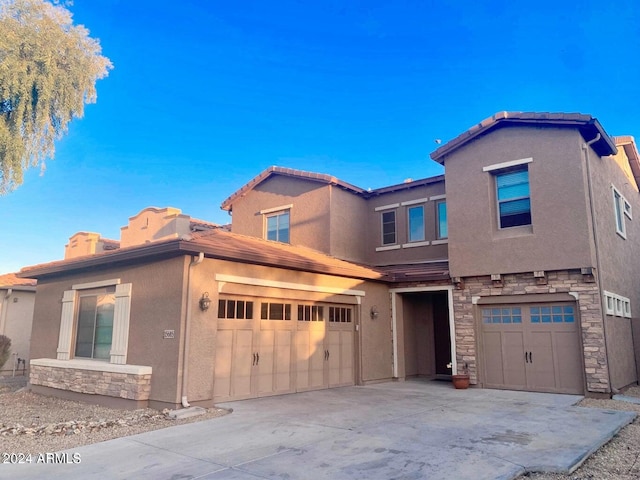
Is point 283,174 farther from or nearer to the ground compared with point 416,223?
farther from the ground

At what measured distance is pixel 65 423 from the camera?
24.8 feet

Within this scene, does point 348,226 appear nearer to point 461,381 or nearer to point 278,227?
point 278,227

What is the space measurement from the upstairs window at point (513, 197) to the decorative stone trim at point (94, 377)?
31.3ft

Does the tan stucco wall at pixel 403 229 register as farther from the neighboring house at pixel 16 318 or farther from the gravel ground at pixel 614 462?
the neighboring house at pixel 16 318

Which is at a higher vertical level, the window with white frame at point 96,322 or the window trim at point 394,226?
the window trim at point 394,226

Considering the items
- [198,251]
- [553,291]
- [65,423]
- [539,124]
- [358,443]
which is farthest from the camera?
[539,124]

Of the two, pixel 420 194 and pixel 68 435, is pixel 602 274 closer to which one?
pixel 420 194

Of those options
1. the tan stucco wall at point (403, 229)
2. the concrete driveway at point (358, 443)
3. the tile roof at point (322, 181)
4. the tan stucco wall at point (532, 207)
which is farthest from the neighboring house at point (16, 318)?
the tan stucco wall at point (532, 207)

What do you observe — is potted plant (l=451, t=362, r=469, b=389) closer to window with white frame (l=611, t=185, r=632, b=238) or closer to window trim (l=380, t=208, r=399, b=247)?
window trim (l=380, t=208, r=399, b=247)

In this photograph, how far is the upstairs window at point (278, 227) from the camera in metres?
16.9

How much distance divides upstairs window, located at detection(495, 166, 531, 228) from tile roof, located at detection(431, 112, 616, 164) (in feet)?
4.05

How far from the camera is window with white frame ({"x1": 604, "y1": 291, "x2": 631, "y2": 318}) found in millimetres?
11141

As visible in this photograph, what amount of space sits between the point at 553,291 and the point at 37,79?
41.9 feet

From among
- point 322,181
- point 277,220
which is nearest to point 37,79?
point 322,181
